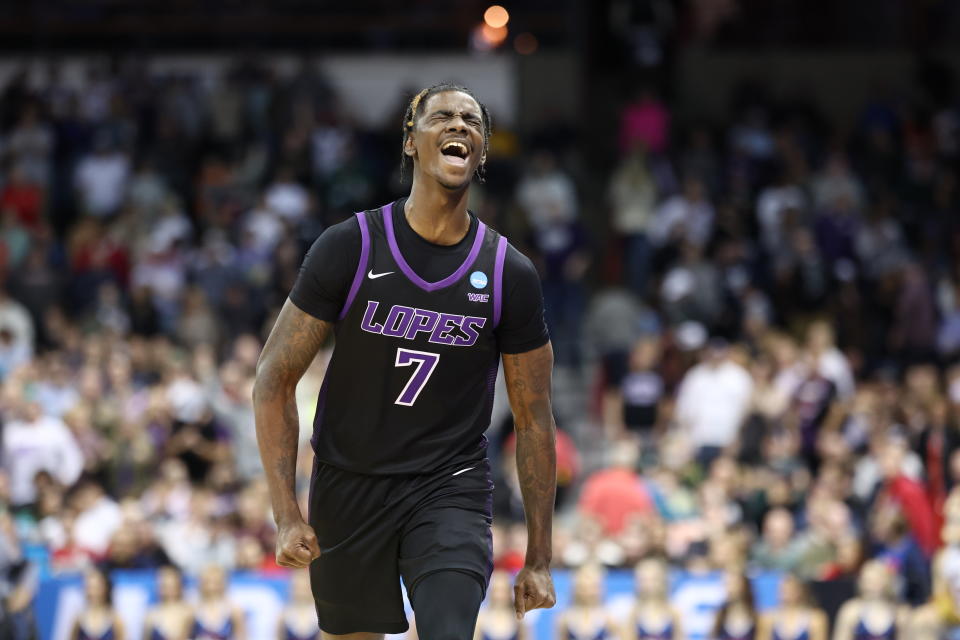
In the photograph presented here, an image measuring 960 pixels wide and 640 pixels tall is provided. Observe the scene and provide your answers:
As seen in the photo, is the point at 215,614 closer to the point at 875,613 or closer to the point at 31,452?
the point at 31,452

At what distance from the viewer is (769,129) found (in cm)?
2011

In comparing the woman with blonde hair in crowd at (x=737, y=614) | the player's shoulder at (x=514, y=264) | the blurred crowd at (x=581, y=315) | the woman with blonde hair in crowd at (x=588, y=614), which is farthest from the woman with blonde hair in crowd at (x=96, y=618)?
the player's shoulder at (x=514, y=264)

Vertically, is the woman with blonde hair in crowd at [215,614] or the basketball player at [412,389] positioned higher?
the basketball player at [412,389]

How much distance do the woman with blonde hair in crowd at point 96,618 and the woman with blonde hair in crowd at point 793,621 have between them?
4.97m

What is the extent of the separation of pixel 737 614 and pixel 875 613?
3.32 ft

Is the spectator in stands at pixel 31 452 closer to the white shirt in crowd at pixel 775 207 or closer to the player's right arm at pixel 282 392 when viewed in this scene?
the white shirt in crowd at pixel 775 207

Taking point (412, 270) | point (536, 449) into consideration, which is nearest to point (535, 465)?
point (536, 449)

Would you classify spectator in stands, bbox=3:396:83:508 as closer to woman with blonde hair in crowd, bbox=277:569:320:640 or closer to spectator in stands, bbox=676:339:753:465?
woman with blonde hair in crowd, bbox=277:569:320:640

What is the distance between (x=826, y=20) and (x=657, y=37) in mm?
2955

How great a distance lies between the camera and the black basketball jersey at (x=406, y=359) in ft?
17.2

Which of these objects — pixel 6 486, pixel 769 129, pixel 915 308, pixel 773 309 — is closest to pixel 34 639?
pixel 6 486

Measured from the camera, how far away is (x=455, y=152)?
17.2ft

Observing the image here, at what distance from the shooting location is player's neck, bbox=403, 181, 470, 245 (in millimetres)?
5301

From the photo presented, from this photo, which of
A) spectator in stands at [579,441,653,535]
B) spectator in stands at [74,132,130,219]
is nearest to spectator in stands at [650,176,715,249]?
spectator in stands at [579,441,653,535]
